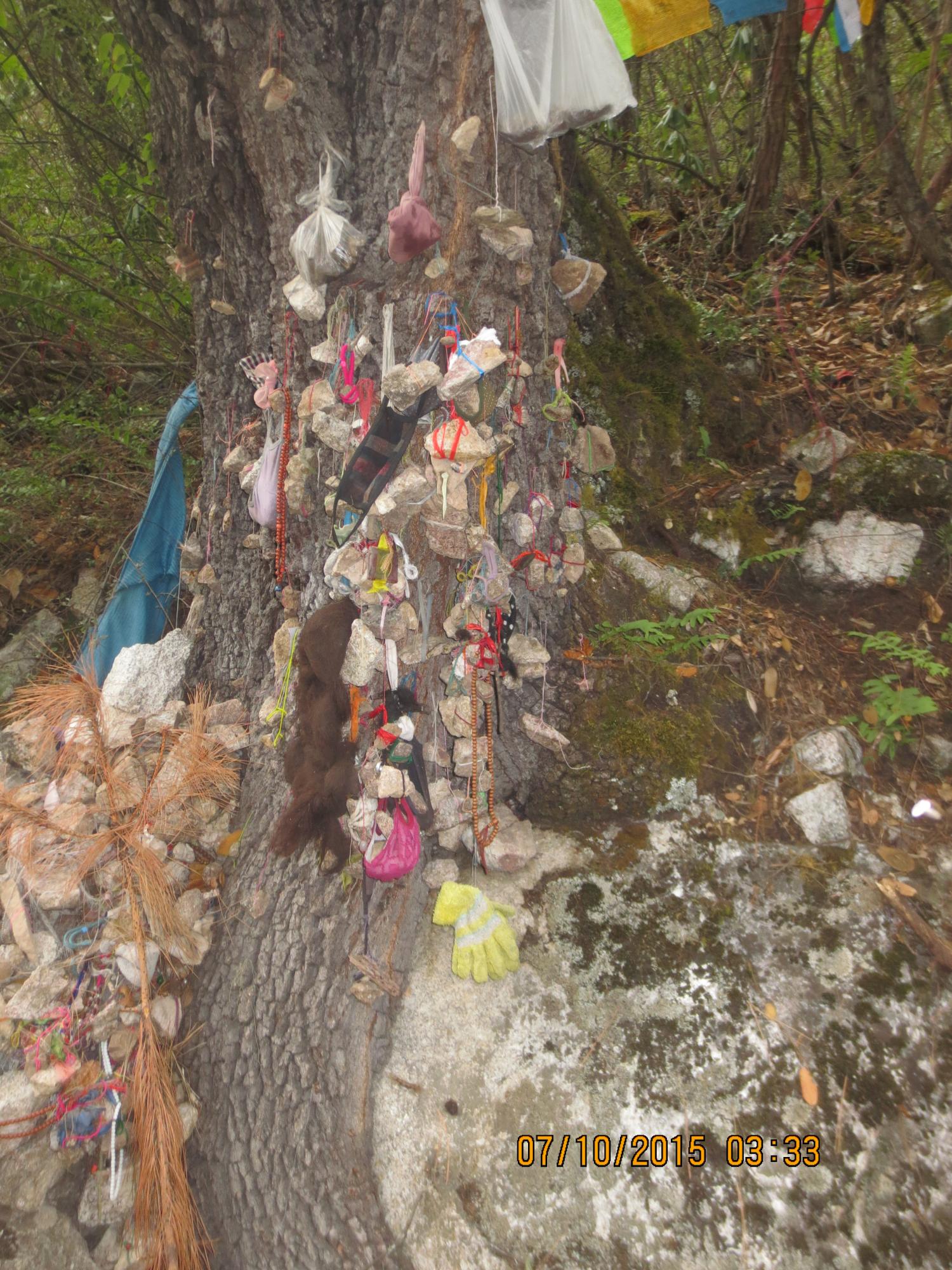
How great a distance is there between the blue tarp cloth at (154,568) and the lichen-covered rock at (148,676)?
550 millimetres

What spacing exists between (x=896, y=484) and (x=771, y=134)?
268 centimetres

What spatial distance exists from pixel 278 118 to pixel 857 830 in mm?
2122

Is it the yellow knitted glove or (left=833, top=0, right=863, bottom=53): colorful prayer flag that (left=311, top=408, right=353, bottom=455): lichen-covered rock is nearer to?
the yellow knitted glove

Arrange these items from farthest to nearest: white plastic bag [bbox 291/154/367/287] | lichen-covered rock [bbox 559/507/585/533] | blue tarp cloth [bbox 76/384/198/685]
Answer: blue tarp cloth [bbox 76/384/198/685]
lichen-covered rock [bbox 559/507/585/533]
white plastic bag [bbox 291/154/367/287]

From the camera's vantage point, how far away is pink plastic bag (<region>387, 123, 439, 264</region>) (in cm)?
141

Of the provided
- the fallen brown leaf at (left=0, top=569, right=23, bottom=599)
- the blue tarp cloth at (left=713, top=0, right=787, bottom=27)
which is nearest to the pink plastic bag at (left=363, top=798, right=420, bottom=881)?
the fallen brown leaf at (left=0, top=569, right=23, bottom=599)

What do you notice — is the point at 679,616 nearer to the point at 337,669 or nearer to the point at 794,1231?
the point at 337,669

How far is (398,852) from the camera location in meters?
1.63

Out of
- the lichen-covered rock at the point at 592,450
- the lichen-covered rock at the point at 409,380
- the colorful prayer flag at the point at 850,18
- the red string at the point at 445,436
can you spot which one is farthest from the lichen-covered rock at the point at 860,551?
the colorful prayer flag at the point at 850,18

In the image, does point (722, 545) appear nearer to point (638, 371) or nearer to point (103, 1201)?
point (638, 371)

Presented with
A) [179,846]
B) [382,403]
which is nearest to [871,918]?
[382,403]

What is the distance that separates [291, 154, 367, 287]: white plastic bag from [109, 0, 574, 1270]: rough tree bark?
4cm

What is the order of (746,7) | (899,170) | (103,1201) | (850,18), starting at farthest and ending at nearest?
(899,170) → (850,18) → (746,7) → (103,1201)

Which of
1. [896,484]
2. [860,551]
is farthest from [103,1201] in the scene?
[896,484]
